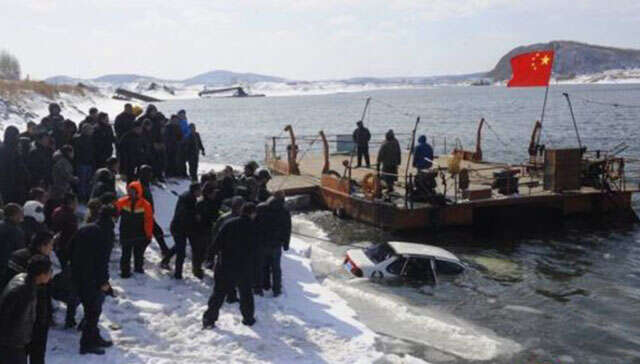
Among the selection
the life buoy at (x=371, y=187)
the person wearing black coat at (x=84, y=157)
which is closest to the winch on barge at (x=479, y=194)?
the life buoy at (x=371, y=187)

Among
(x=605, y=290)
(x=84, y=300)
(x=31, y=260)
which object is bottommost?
(x=605, y=290)

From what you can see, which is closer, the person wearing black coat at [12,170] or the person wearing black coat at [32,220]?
the person wearing black coat at [32,220]

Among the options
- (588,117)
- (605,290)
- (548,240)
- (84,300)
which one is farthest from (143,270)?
(588,117)

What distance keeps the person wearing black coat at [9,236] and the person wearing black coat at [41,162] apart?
4401mm

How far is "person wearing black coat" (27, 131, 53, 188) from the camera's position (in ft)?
39.9

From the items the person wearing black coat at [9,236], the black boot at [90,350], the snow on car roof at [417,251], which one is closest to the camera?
the person wearing black coat at [9,236]

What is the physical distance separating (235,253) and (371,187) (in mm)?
11983

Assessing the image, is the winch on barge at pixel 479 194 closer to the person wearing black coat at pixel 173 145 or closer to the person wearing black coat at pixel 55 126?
the person wearing black coat at pixel 173 145

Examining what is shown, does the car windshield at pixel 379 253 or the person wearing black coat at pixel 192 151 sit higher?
the person wearing black coat at pixel 192 151

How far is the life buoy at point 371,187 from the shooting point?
21.0m

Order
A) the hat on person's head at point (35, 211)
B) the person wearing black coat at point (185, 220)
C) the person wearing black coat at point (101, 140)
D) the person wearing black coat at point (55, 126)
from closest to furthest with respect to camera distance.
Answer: the hat on person's head at point (35, 211) < the person wearing black coat at point (185, 220) < the person wearing black coat at point (55, 126) < the person wearing black coat at point (101, 140)

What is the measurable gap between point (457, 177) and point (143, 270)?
45.4 feet

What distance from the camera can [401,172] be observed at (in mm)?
25672

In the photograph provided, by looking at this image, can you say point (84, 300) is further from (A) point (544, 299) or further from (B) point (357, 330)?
(A) point (544, 299)
